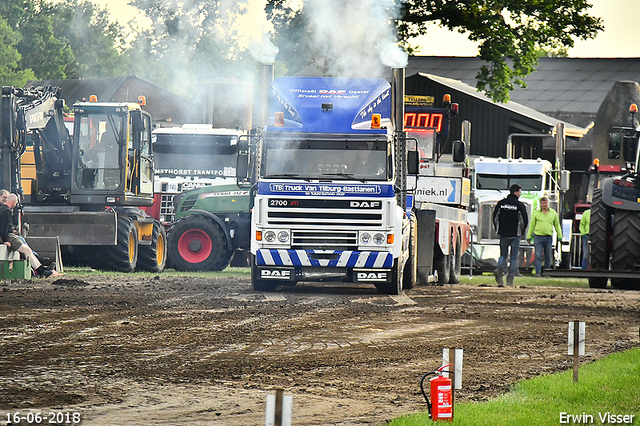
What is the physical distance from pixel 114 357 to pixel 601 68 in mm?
48281

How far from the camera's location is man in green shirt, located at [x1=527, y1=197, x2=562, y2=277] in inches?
926

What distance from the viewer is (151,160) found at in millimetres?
23875

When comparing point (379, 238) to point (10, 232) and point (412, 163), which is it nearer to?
point (412, 163)

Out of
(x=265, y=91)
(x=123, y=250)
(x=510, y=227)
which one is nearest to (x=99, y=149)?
(x=123, y=250)

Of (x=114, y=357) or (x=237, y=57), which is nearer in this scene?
(x=114, y=357)

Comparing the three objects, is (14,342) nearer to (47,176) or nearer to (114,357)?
(114,357)

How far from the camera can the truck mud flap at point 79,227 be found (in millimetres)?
21641

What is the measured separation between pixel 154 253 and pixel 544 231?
893 cm

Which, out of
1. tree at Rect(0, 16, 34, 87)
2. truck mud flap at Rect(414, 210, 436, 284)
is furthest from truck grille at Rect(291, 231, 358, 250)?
tree at Rect(0, 16, 34, 87)

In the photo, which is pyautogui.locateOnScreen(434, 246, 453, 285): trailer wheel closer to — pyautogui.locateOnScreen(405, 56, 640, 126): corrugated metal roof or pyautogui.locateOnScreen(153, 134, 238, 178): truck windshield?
pyautogui.locateOnScreen(153, 134, 238, 178): truck windshield

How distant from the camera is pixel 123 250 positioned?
875 inches

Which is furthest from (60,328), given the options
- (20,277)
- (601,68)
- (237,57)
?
(601,68)

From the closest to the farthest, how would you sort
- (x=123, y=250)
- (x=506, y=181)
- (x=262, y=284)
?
(x=262, y=284) → (x=123, y=250) → (x=506, y=181)

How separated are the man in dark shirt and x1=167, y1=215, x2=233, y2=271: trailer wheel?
6.35 metres
